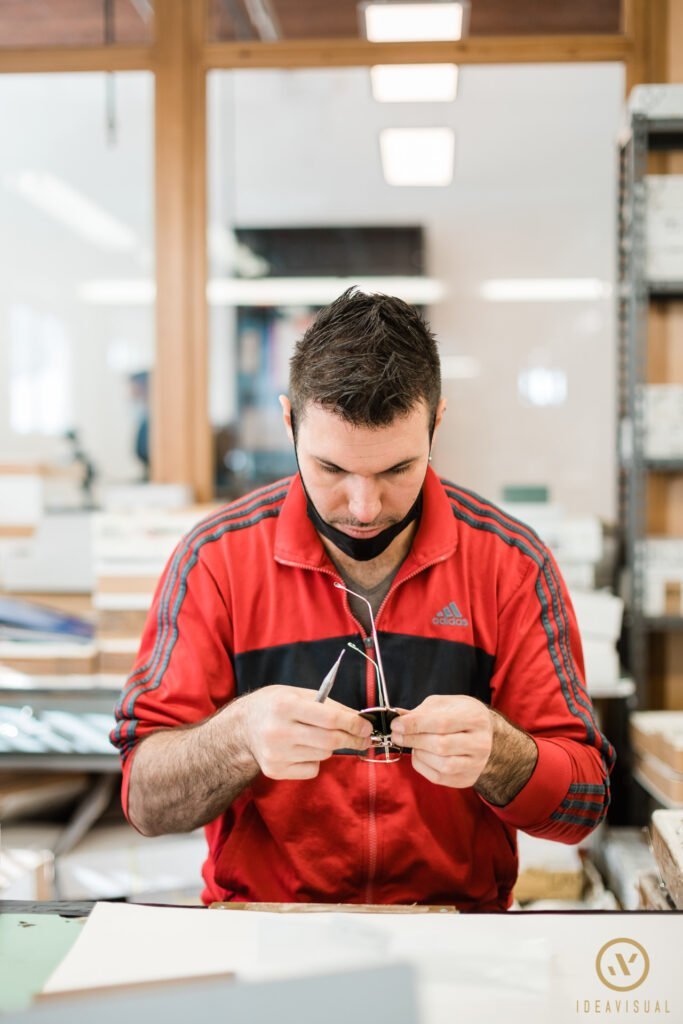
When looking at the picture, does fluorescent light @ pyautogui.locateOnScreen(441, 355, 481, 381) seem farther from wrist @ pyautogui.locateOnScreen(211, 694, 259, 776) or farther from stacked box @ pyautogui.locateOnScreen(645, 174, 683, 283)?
wrist @ pyautogui.locateOnScreen(211, 694, 259, 776)

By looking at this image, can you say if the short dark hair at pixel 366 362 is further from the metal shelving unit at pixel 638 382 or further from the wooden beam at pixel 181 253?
the wooden beam at pixel 181 253

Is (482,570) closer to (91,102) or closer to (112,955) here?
(112,955)

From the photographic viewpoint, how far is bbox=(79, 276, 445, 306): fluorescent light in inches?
125

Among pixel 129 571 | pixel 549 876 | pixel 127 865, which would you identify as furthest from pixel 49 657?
pixel 549 876

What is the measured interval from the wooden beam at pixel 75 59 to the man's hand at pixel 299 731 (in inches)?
104

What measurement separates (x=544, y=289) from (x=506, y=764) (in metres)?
2.21

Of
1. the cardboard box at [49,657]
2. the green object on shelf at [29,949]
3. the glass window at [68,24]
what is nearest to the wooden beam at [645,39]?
the glass window at [68,24]

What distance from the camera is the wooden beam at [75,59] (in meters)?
3.07

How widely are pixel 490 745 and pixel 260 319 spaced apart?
2.35 m

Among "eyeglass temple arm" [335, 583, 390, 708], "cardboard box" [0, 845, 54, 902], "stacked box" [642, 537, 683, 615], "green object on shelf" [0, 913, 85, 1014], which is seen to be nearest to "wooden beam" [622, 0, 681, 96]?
"stacked box" [642, 537, 683, 615]

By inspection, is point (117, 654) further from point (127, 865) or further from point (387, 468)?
point (387, 468)

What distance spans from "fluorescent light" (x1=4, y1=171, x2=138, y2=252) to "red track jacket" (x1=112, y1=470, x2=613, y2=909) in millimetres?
2019

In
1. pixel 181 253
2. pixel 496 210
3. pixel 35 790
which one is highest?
pixel 496 210

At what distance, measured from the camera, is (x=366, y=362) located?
125cm
